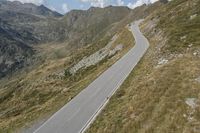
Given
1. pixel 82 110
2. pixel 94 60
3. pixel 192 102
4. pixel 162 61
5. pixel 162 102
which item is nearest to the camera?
pixel 192 102

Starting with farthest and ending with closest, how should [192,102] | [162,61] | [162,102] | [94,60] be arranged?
[94,60] < [162,61] < [162,102] < [192,102]

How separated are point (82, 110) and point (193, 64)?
590 inches

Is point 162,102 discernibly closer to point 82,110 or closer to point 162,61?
point 82,110

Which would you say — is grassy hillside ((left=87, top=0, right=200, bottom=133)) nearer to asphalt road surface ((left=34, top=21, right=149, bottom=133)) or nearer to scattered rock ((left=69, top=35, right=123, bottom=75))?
asphalt road surface ((left=34, top=21, right=149, bottom=133))

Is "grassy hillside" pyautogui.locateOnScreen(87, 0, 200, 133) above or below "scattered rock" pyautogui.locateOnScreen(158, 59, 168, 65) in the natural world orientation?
above

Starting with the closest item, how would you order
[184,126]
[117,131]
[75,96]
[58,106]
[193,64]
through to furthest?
[184,126]
[117,131]
[193,64]
[58,106]
[75,96]

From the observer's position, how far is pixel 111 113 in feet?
115

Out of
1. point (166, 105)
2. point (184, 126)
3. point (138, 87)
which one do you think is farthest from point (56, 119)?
point (184, 126)

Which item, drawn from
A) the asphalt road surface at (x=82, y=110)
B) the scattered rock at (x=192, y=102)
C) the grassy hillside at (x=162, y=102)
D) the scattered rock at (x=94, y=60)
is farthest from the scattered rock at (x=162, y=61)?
the scattered rock at (x=94, y=60)

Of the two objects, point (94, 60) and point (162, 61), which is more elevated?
point (162, 61)

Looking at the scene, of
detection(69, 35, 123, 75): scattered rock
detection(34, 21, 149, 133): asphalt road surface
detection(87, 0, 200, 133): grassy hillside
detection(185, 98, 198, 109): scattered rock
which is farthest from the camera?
detection(69, 35, 123, 75): scattered rock

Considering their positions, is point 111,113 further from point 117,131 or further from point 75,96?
point 75,96

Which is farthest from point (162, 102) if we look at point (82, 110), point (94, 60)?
point (94, 60)

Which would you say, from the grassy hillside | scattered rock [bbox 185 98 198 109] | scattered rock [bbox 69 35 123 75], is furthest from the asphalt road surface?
scattered rock [bbox 69 35 123 75]
